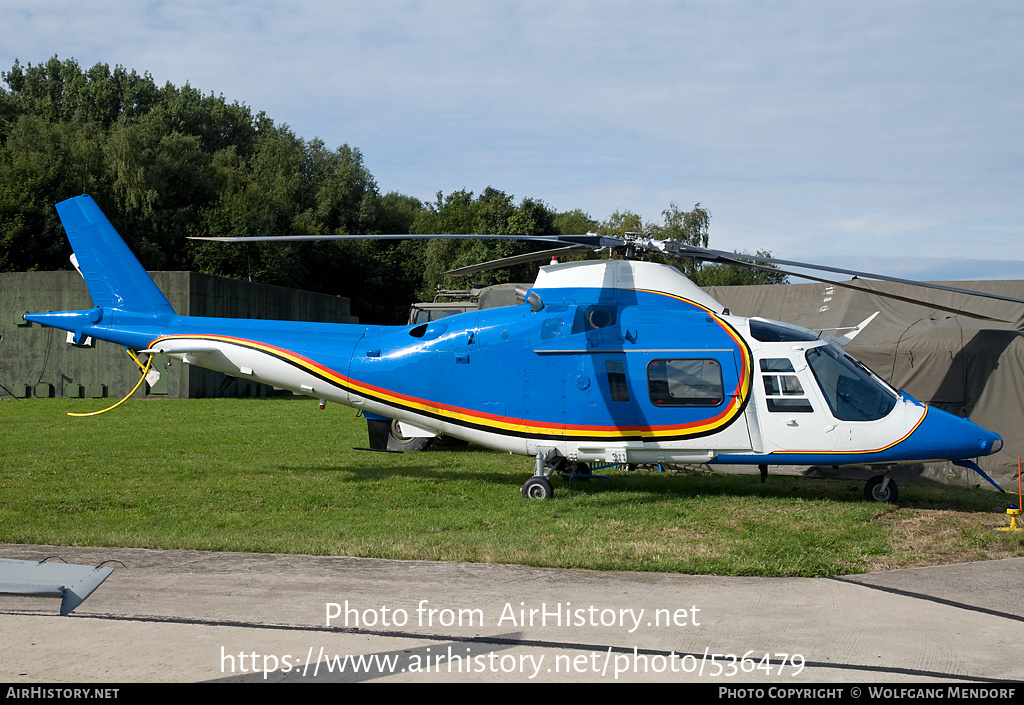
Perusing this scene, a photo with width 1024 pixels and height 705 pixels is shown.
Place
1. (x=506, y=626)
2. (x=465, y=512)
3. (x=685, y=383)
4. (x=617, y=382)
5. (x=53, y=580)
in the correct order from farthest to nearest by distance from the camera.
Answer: (x=617, y=382) → (x=685, y=383) → (x=465, y=512) → (x=506, y=626) → (x=53, y=580)

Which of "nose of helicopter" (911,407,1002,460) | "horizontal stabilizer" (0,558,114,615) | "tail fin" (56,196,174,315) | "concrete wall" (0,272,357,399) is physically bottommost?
"concrete wall" (0,272,357,399)

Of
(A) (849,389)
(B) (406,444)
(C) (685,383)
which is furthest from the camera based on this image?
(B) (406,444)

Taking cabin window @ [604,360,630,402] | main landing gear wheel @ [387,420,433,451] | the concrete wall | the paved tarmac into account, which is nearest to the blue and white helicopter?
cabin window @ [604,360,630,402]

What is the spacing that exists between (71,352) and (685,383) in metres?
27.4

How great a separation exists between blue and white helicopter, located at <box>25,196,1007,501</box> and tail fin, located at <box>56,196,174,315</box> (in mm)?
20

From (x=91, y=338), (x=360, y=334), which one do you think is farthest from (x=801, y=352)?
(x=91, y=338)

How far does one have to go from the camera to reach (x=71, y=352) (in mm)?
30953

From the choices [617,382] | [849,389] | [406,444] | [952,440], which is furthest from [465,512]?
[406,444]

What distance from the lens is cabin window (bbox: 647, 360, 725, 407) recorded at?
Result: 34.8ft

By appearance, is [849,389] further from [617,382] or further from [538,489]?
[538,489]

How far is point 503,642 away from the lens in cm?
552

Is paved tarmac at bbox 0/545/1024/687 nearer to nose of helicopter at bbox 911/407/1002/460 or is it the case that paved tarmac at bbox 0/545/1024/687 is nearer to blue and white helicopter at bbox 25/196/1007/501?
nose of helicopter at bbox 911/407/1002/460
